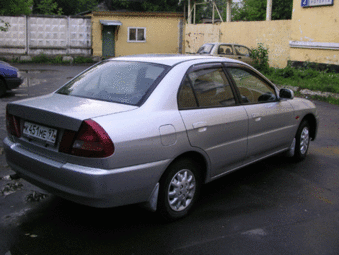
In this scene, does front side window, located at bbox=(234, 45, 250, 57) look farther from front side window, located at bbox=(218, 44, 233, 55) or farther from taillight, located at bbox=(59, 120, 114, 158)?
taillight, located at bbox=(59, 120, 114, 158)

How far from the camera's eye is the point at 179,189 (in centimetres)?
369

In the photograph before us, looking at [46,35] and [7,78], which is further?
[46,35]

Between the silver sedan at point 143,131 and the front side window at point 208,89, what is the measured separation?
1cm

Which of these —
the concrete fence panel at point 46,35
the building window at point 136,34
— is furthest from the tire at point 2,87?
the building window at point 136,34

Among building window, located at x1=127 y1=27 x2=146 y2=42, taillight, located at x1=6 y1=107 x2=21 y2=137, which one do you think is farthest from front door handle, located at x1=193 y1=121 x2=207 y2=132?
building window, located at x1=127 y1=27 x2=146 y2=42

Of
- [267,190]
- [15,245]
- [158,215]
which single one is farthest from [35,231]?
[267,190]

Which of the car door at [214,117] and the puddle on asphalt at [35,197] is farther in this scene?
the puddle on asphalt at [35,197]

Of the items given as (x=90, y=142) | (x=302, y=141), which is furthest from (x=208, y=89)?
(x=302, y=141)

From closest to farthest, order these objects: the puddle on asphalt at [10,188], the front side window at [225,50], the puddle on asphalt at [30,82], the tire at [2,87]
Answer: the puddle on asphalt at [10,188] < the tire at [2,87] < the puddle on asphalt at [30,82] < the front side window at [225,50]

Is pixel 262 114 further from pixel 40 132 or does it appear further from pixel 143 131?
pixel 40 132

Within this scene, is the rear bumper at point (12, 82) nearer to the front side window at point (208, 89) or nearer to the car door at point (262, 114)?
the car door at point (262, 114)

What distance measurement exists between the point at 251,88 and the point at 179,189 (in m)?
1.81

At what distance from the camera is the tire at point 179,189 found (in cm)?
353

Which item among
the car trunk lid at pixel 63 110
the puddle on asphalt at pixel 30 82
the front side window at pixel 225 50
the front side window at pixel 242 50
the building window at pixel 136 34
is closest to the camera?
the car trunk lid at pixel 63 110
